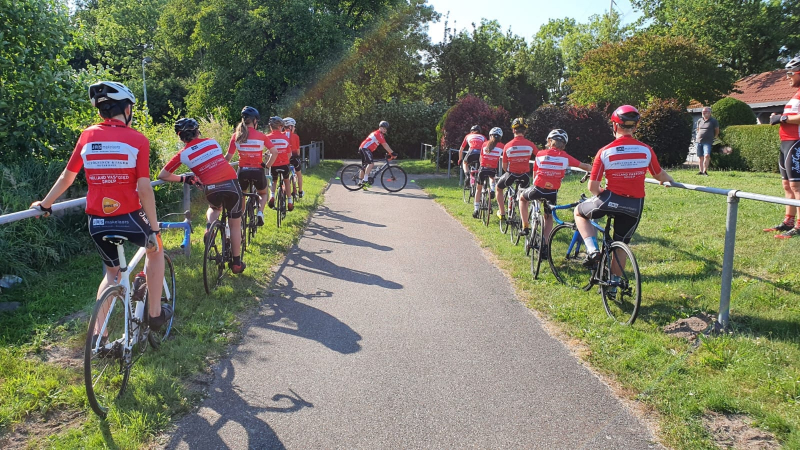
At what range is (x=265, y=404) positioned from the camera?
12.8ft

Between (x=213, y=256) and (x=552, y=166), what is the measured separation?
14.8 ft

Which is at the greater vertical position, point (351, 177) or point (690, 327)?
point (351, 177)

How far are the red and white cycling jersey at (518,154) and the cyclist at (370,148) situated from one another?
6344 mm

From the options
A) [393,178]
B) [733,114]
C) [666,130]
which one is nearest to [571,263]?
[393,178]

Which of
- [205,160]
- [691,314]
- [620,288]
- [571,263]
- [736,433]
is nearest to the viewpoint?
[736,433]

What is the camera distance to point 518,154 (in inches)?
357

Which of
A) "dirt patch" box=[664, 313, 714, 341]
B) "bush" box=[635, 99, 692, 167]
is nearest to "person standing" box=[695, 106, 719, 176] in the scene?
"bush" box=[635, 99, 692, 167]

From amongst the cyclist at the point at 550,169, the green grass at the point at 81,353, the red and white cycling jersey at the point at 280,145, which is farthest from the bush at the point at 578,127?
the green grass at the point at 81,353

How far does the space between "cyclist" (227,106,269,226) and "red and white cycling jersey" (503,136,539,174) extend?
3844 millimetres

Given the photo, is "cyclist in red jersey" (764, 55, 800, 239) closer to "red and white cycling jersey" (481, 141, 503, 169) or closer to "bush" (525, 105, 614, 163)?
Answer: "red and white cycling jersey" (481, 141, 503, 169)

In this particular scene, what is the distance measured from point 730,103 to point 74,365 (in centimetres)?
2414

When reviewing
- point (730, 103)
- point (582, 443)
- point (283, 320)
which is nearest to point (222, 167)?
point (283, 320)

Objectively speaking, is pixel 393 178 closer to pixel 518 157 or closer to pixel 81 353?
pixel 518 157

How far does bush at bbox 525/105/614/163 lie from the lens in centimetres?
2067
